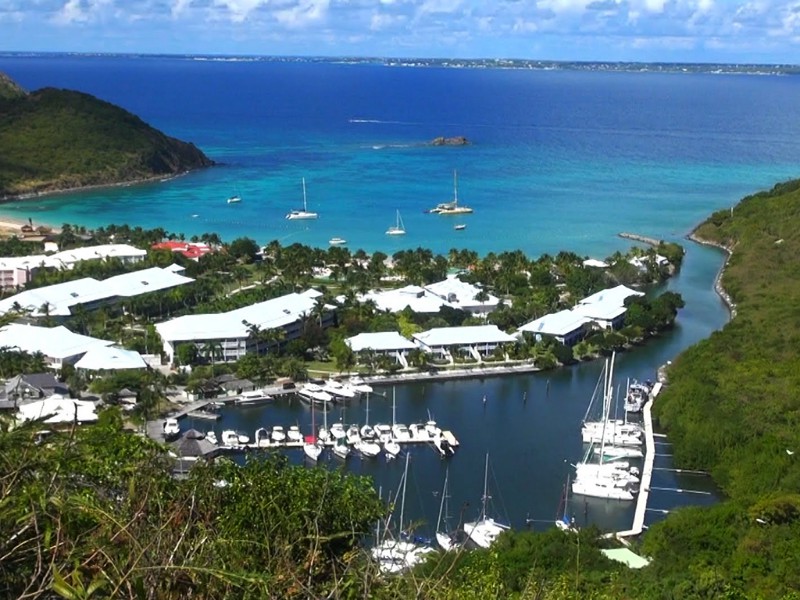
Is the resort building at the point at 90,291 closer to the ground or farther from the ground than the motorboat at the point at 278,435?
farther from the ground

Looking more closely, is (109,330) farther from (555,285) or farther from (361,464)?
(555,285)

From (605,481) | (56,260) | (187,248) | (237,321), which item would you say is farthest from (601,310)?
(56,260)

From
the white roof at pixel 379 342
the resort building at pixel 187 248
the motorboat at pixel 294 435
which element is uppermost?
the white roof at pixel 379 342

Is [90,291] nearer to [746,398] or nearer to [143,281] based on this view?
[143,281]

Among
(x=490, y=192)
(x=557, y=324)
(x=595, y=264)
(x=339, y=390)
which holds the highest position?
(x=557, y=324)

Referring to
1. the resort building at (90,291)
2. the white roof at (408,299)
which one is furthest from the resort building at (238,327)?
the resort building at (90,291)

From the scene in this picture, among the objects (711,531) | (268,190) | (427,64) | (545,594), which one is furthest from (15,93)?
(427,64)

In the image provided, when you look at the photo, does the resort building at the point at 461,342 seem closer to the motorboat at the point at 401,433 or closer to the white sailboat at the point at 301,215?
the motorboat at the point at 401,433
